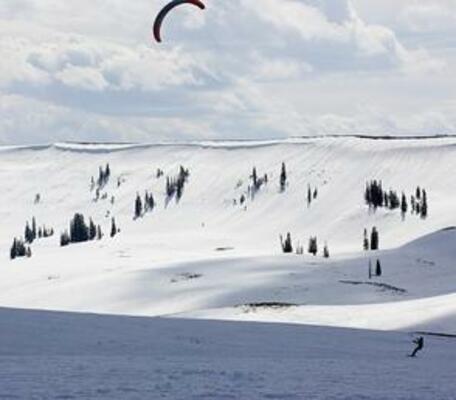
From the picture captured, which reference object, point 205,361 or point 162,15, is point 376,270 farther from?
point 205,361

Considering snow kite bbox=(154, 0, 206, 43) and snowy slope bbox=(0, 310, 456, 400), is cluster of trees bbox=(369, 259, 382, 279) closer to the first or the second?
snowy slope bbox=(0, 310, 456, 400)

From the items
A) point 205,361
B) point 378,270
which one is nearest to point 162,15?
point 205,361

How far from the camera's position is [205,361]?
95.3ft

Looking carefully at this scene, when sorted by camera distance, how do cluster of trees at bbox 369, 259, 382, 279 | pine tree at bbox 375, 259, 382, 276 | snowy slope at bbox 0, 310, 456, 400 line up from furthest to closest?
pine tree at bbox 375, 259, 382, 276
cluster of trees at bbox 369, 259, 382, 279
snowy slope at bbox 0, 310, 456, 400

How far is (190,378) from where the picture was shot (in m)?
24.4

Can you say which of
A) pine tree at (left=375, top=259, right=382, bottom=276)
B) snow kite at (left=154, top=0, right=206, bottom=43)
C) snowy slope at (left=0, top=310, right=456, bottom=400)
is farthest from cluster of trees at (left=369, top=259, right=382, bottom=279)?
snow kite at (left=154, top=0, right=206, bottom=43)

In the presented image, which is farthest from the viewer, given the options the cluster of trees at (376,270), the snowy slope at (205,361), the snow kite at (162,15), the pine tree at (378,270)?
the pine tree at (378,270)

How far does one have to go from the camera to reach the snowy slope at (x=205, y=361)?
22500 millimetres

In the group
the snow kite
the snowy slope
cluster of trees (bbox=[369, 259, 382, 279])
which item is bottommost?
cluster of trees (bbox=[369, 259, 382, 279])

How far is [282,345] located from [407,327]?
29115 mm

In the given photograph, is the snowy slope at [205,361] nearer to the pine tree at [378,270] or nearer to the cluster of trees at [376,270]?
the cluster of trees at [376,270]

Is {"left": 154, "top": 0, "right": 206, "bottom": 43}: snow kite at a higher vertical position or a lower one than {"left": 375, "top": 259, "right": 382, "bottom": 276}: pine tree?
higher

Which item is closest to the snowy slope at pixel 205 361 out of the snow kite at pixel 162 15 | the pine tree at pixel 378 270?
the snow kite at pixel 162 15

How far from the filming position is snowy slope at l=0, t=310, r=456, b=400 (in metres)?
22.5
